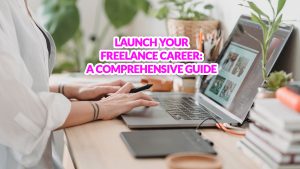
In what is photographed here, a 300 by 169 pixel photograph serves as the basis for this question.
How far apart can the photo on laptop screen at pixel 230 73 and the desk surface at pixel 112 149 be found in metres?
0.21

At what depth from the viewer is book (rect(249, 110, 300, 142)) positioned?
812 millimetres

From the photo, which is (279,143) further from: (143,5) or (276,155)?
(143,5)

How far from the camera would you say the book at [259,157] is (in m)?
0.85

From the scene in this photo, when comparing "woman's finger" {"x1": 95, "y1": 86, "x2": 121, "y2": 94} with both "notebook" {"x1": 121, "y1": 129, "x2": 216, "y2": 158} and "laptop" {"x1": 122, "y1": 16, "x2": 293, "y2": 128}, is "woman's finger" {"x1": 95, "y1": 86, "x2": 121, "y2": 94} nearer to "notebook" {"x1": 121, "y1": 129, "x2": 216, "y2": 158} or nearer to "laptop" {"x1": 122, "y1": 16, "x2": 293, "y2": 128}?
"laptop" {"x1": 122, "y1": 16, "x2": 293, "y2": 128}

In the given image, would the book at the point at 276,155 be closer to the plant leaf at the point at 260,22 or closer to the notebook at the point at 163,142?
the notebook at the point at 163,142

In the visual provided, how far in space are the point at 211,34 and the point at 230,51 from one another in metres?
0.18

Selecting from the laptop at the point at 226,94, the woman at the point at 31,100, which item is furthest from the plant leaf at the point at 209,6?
the woman at the point at 31,100

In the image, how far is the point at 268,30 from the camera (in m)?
1.27

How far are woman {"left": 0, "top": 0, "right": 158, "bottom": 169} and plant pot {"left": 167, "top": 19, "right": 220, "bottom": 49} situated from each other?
397 millimetres

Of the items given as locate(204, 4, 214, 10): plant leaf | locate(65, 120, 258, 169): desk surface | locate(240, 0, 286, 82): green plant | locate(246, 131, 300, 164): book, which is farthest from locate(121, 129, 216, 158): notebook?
locate(204, 4, 214, 10): plant leaf

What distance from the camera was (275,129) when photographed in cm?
84

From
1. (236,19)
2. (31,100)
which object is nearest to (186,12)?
(236,19)

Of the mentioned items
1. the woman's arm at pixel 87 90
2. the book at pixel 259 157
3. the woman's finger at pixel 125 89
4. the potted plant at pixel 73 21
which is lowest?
the potted plant at pixel 73 21

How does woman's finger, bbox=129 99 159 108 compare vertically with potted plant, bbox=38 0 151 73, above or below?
above
